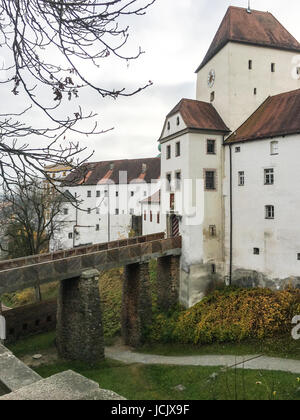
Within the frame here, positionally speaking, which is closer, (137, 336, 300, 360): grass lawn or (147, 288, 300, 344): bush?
(137, 336, 300, 360): grass lawn

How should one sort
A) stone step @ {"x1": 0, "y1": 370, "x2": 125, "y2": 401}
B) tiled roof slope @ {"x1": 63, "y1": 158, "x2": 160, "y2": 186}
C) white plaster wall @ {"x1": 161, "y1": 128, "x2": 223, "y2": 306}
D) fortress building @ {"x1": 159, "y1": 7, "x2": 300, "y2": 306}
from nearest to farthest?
stone step @ {"x1": 0, "y1": 370, "x2": 125, "y2": 401} < fortress building @ {"x1": 159, "y1": 7, "x2": 300, "y2": 306} < white plaster wall @ {"x1": 161, "y1": 128, "x2": 223, "y2": 306} < tiled roof slope @ {"x1": 63, "y1": 158, "x2": 160, "y2": 186}

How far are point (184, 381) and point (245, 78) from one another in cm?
1900

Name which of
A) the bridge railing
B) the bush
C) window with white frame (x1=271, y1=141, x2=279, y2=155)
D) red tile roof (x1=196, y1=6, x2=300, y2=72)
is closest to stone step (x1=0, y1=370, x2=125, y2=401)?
the bush

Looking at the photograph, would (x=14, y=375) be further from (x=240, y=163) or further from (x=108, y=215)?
(x=108, y=215)

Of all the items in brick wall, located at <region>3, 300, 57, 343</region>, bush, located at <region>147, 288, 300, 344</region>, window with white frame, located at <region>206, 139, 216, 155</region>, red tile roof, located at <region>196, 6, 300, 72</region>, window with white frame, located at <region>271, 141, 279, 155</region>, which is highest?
red tile roof, located at <region>196, 6, 300, 72</region>

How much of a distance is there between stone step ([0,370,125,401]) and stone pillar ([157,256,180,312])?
1871 centimetres

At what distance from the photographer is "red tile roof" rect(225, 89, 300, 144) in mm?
17737

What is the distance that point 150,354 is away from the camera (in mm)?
17266

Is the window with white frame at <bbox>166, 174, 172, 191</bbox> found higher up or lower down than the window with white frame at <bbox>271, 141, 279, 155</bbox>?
lower down

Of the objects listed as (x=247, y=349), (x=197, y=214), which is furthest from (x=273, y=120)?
(x=247, y=349)

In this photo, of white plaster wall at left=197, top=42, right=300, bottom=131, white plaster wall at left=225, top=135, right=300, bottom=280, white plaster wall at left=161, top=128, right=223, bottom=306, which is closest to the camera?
white plaster wall at left=225, top=135, right=300, bottom=280

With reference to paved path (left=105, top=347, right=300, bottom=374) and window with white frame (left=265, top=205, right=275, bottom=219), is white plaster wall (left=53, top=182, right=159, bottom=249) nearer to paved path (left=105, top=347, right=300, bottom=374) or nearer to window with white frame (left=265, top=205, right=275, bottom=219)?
window with white frame (left=265, top=205, right=275, bottom=219)

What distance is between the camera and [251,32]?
22.2 m
